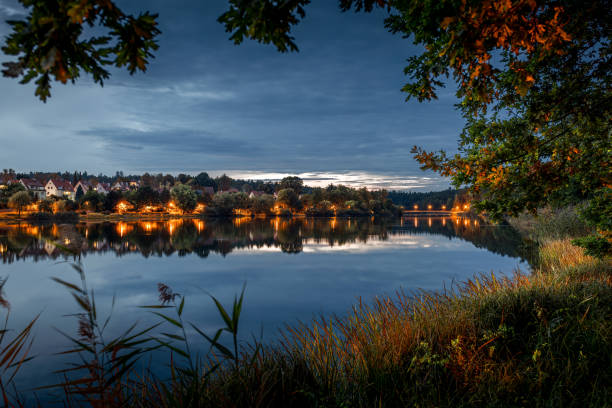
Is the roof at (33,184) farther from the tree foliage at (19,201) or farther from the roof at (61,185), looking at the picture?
the tree foliage at (19,201)

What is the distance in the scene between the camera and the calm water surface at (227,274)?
11906 millimetres

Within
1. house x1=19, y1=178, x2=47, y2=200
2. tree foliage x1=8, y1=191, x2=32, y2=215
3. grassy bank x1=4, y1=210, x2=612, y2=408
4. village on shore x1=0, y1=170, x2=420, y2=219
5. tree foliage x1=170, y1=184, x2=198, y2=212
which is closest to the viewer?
grassy bank x1=4, y1=210, x2=612, y2=408

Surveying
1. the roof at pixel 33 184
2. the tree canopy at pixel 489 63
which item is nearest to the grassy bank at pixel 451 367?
the tree canopy at pixel 489 63

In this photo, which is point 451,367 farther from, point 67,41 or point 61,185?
point 61,185

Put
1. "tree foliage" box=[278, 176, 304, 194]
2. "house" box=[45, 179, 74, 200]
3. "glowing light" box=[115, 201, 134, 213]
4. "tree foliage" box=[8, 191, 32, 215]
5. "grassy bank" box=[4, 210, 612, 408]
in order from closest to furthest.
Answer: "grassy bank" box=[4, 210, 612, 408] < "tree foliage" box=[8, 191, 32, 215] < "glowing light" box=[115, 201, 134, 213] < "house" box=[45, 179, 74, 200] < "tree foliage" box=[278, 176, 304, 194]

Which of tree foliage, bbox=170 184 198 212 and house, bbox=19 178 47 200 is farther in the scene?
house, bbox=19 178 47 200

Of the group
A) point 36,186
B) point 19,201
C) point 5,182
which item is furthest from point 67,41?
point 36,186

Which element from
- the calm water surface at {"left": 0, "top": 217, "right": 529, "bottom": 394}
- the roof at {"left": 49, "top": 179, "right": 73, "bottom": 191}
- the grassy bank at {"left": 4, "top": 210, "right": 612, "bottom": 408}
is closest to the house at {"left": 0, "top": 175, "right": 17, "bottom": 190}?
the roof at {"left": 49, "top": 179, "right": 73, "bottom": 191}

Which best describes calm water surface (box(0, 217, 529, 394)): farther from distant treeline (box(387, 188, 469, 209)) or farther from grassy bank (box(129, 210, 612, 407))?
distant treeline (box(387, 188, 469, 209))

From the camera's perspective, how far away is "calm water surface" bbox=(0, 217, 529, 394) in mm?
11906

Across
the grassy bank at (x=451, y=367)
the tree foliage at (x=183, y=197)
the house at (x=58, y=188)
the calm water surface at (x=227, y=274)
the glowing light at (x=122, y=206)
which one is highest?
the house at (x=58, y=188)

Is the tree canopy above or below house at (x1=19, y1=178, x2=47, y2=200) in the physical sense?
below

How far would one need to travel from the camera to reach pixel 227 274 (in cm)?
2052

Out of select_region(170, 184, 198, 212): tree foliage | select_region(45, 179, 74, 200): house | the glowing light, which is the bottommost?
the glowing light
